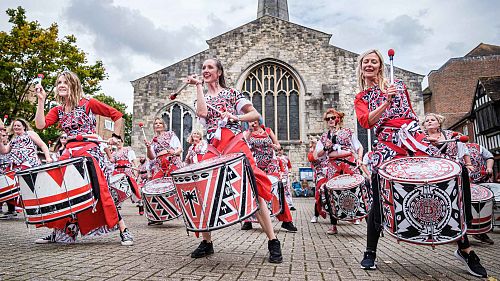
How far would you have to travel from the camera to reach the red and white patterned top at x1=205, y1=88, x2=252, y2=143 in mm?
4059

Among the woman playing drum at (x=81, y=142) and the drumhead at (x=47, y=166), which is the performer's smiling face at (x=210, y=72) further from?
the drumhead at (x=47, y=166)

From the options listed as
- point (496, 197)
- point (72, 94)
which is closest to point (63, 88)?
point (72, 94)

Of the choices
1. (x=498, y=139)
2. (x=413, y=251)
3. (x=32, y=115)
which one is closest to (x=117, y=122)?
(x=413, y=251)

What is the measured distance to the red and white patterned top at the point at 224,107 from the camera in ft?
13.3

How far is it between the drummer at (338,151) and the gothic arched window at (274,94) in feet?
54.8

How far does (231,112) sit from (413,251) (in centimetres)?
286

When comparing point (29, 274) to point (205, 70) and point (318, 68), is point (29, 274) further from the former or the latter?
point (318, 68)

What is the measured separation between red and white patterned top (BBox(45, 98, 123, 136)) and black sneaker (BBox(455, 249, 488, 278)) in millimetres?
4149

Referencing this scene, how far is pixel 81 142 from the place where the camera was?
189 inches

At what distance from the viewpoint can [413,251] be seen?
4859mm

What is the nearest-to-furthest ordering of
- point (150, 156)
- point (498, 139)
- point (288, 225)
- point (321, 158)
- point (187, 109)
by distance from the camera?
1. point (288, 225)
2. point (321, 158)
3. point (150, 156)
4. point (498, 139)
5. point (187, 109)

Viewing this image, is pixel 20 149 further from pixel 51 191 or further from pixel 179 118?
pixel 179 118

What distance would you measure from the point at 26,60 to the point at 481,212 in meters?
19.6

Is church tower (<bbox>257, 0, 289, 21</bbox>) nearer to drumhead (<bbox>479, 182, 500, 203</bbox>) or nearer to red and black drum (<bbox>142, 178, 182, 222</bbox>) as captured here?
red and black drum (<bbox>142, 178, 182, 222</bbox>)
